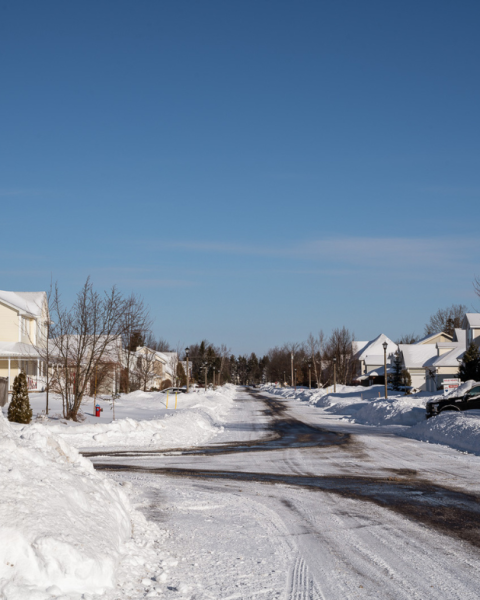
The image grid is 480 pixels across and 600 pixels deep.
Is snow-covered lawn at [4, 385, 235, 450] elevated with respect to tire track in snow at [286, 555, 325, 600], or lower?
lower

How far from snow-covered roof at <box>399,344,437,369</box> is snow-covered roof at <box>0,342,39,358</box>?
137 feet

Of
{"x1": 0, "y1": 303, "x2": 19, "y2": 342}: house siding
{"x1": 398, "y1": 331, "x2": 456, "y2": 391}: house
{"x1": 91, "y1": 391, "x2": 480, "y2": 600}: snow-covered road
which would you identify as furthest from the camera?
{"x1": 398, "y1": 331, "x2": 456, "y2": 391}: house

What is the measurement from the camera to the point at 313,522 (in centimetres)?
792

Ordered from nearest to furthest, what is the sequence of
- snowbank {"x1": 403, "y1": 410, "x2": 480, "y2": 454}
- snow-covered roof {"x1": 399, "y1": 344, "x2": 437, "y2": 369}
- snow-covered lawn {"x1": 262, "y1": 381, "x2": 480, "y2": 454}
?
snowbank {"x1": 403, "y1": 410, "x2": 480, "y2": 454}, snow-covered lawn {"x1": 262, "y1": 381, "x2": 480, "y2": 454}, snow-covered roof {"x1": 399, "y1": 344, "x2": 437, "y2": 369}

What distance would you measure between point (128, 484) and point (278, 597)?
18.5 ft

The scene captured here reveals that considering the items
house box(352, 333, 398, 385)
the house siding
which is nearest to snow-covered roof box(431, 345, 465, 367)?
house box(352, 333, 398, 385)

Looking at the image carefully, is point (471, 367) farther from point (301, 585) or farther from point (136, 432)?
point (301, 585)

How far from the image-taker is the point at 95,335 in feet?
78.4

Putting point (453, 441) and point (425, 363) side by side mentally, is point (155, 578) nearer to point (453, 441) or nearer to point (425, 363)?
point (453, 441)

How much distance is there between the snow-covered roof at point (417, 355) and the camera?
64525 mm

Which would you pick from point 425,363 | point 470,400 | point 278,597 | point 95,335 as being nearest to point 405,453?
point 470,400

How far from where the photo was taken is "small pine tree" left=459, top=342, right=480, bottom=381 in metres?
40.1

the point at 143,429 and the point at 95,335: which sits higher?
the point at 95,335

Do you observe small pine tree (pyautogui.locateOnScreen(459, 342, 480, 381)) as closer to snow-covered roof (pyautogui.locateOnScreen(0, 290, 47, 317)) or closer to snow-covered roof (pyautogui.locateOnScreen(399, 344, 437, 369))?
snow-covered roof (pyautogui.locateOnScreen(399, 344, 437, 369))
